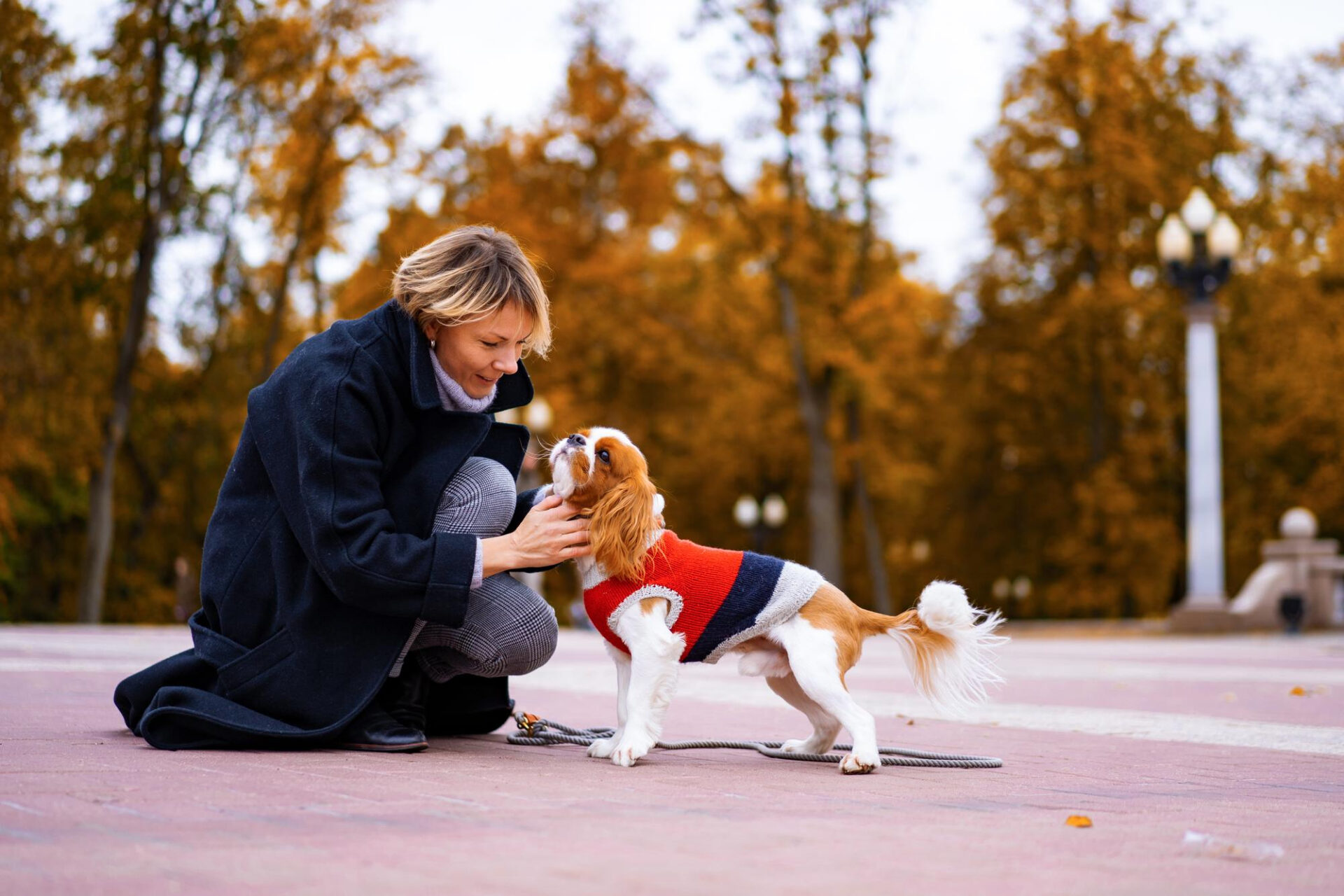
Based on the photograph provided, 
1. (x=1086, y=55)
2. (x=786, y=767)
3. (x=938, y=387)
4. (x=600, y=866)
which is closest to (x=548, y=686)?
(x=786, y=767)

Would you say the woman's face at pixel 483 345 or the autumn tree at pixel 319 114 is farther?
the autumn tree at pixel 319 114

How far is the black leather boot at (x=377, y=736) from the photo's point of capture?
479cm

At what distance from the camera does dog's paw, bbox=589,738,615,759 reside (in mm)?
4969

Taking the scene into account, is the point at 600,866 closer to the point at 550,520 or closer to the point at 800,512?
the point at 550,520

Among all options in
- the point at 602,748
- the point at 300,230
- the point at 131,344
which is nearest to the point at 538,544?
the point at 602,748

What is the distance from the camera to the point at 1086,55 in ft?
103

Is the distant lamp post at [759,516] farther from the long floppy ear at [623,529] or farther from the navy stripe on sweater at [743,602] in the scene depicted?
the long floppy ear at [623,529]

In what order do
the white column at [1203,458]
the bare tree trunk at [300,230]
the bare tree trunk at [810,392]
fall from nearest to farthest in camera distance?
the white column at [1203,458] → the bare tree trunk at [810,392] → the bare tree trunk at [300,230]

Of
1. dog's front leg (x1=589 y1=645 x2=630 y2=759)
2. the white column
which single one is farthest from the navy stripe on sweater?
the white column

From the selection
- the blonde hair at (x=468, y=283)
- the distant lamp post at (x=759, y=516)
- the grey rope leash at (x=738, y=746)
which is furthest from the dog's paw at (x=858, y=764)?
the distant lamp post at (x=759, y=516)

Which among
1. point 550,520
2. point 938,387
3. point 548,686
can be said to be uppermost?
point 938,387

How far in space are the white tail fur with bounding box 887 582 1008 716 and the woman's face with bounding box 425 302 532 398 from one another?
1.62 m

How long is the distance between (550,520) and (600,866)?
202 centimetres

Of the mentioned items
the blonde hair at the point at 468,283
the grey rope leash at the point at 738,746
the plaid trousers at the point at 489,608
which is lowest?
the grey rope leash at the point at 738,746
